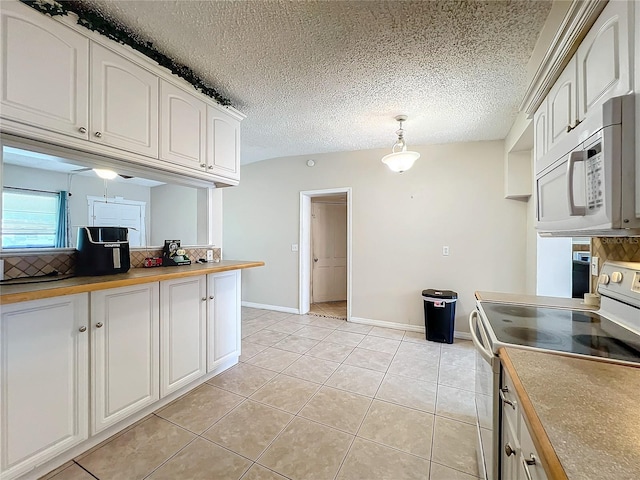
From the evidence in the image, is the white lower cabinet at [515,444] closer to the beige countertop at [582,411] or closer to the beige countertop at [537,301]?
the beige countertop at [582,411]

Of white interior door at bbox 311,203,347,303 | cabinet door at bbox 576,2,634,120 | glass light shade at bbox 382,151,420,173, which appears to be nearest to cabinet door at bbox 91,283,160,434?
glass light shade at bbox 382,151,420,173

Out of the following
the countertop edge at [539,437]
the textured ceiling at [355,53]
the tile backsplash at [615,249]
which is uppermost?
the textured ceiling at [355,53]

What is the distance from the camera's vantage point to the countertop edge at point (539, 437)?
1.69 ft

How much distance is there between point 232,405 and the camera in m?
2.04

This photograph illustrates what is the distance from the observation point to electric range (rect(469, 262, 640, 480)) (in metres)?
1.07

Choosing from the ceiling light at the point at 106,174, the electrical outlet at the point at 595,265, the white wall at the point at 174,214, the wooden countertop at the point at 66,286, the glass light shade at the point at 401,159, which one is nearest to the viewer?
the wooden countertop at the point at 66,286

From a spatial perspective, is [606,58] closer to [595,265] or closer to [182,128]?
[595,265]

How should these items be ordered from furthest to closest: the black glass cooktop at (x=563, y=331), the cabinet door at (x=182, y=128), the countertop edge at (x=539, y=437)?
1. the cabinet door at (x=182, y=128)
2. the black glass cooktop at (x=563, y=331)
3. the countertop edge at (x=539, y=437)

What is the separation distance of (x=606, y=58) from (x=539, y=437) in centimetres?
134

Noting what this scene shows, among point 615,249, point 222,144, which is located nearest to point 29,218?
point 222,144

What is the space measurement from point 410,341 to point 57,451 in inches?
126

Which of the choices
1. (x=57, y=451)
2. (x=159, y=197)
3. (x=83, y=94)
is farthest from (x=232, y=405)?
(x=83, y=94)

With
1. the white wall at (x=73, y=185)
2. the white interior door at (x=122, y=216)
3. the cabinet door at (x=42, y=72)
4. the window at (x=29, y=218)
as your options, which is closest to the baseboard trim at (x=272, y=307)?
the white interior door at (x=122, y=216)

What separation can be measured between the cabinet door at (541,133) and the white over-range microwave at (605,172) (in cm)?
44
